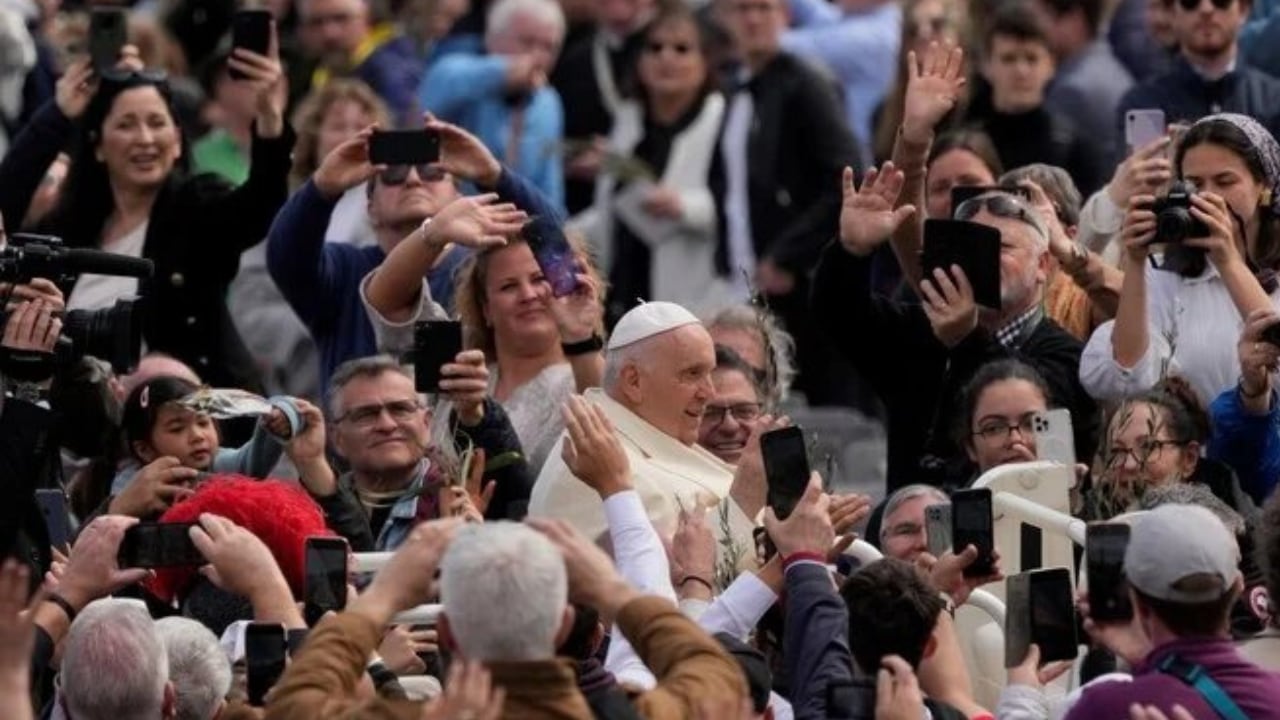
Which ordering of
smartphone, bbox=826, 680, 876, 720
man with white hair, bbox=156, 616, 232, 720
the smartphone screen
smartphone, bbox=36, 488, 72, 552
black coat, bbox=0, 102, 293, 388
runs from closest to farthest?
smartphone, bbox=826, 680, 876, 720, the smartphone screen, man with white hair, bbox=156, 616, 232, 720, smartphone, bbox=36, 488, 72, 552, black coat, bbox=0, 102, 293, 388

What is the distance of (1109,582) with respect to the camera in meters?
8.95

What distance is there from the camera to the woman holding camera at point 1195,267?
11203 mm

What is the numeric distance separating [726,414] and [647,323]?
0.61 m

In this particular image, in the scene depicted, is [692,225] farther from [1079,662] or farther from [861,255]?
[1079,662]

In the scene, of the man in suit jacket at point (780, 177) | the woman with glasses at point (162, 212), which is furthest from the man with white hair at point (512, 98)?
the woman with glasses at point (162, 212)

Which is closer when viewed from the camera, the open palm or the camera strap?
the camera strap

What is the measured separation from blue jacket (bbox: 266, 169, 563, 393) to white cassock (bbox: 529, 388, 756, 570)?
5.00ft

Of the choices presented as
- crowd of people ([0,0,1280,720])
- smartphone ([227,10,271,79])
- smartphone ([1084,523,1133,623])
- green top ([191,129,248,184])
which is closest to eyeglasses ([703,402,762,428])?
crowd of people ([0,0,1280,720])

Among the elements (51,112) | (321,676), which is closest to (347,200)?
(51,112)

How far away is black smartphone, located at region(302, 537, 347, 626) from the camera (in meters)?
9.30

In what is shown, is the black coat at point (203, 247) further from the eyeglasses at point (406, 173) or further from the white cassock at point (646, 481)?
the white cassock at point (646, 481)

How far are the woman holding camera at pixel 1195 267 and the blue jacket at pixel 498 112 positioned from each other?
575 cm

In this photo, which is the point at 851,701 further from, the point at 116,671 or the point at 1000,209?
the point at 1000,209

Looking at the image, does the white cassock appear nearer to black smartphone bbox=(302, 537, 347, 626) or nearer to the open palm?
the open palm
